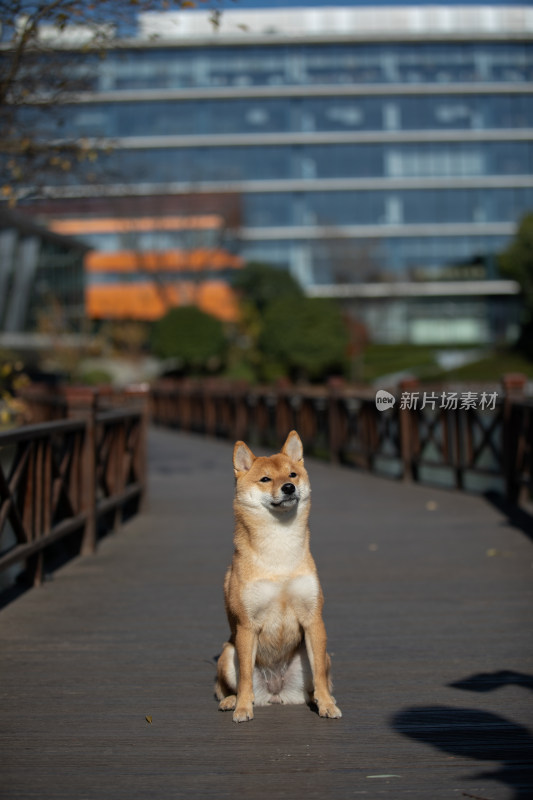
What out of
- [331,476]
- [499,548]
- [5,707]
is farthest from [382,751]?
[331,476]

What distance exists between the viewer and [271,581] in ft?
14.3

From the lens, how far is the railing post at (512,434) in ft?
36.9

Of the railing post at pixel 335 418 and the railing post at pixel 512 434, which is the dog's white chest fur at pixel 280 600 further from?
the railing post at pixel 335 418

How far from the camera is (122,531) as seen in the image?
1055cm

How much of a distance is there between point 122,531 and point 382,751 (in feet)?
22.4

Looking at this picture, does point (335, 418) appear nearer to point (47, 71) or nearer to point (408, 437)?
point (408, 437)

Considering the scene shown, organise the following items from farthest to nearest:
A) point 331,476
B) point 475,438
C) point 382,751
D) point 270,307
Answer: point 270,307, point 331,476, point 475,438, point 382,751

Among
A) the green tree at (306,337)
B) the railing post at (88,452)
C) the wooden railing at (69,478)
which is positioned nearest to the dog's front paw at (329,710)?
the wooden railing at (69,478)

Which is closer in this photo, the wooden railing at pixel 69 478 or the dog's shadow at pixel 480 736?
the dog's shadow at pixel 480 736

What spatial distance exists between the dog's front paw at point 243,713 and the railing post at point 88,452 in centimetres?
472

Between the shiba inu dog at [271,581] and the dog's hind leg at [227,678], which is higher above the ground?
the shiba inu dog at [271,581]

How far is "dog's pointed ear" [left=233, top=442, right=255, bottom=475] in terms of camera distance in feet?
14.4

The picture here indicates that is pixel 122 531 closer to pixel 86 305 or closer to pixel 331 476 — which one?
pixel 331 476

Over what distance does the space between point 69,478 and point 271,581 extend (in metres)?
4.52
